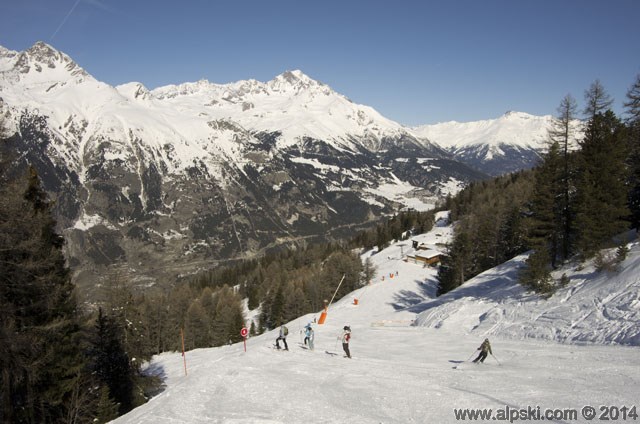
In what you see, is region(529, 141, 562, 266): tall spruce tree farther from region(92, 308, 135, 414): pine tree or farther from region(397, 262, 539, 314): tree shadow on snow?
region(92, 308, 135, 414): pine tree

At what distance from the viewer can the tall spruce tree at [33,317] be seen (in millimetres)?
13602

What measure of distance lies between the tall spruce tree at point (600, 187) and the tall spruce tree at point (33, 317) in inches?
1340

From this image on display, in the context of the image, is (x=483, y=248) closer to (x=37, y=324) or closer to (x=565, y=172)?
(x=565, y=172)

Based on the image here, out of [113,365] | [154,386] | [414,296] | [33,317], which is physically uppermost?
[33,317]

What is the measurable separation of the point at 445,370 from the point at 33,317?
18339 millimetres

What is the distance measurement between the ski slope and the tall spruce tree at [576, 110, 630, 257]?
2.33 metres

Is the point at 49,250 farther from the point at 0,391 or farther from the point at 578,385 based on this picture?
the point at 578,385

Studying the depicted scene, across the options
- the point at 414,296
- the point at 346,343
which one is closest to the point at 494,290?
the point at 346,343

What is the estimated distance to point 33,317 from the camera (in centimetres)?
1686

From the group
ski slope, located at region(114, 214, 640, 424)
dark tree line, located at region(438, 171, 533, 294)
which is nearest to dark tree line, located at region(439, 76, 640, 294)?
ski slope, located at region(114, 214, 640, 424)

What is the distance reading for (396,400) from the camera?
1559 centimetres

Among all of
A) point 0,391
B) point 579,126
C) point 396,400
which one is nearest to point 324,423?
point 396,400

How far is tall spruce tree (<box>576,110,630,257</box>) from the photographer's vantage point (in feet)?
105

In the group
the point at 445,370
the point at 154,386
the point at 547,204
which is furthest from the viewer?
the point at 547,204
